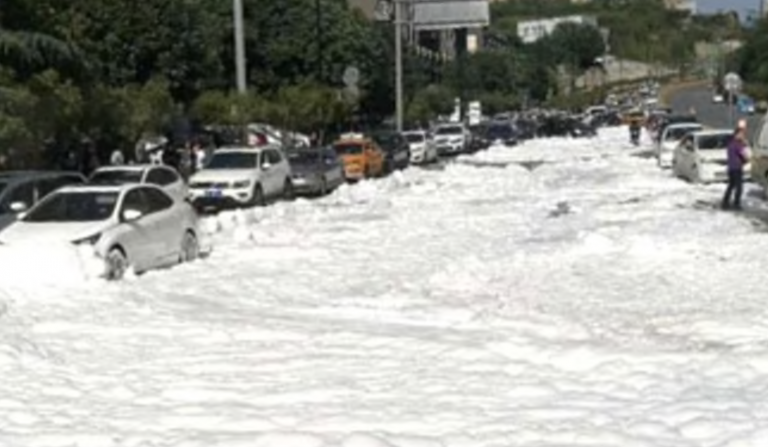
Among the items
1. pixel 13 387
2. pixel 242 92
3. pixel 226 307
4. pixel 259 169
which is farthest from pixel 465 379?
pixel 242 92

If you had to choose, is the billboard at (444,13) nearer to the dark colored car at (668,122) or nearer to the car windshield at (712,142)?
the dark colored car at (668,122)

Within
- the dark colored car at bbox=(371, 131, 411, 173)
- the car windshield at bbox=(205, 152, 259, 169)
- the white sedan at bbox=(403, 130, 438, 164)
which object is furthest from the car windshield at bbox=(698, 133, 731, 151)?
the white sedan at bbox=(403, 130, 438, 164)

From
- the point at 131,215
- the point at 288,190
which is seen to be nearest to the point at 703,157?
the point at 288,190

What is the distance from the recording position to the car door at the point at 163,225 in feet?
64.7

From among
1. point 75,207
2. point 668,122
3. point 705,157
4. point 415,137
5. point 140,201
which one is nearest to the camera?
point 75,207

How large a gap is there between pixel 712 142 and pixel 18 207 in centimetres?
2060

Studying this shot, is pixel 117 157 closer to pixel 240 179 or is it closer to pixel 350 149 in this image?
pixel 240 179

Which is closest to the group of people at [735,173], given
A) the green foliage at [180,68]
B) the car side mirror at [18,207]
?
the car side mirror at [18,207]

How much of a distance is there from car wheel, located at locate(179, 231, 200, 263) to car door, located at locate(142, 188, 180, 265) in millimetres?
153

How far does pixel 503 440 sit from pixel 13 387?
12.9ft

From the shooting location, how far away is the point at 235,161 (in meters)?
36.4

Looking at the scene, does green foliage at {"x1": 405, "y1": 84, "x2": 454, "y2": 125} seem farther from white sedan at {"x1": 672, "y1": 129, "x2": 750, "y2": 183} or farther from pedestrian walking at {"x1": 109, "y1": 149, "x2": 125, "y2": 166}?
white sedan at {"x1": 672, "y1": 129, "x2": 750, "y2": 183}

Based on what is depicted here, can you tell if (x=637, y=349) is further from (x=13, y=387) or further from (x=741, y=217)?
(x=741, y=217)

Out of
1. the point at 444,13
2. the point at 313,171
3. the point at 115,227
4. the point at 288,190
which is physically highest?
the point at 444,13
